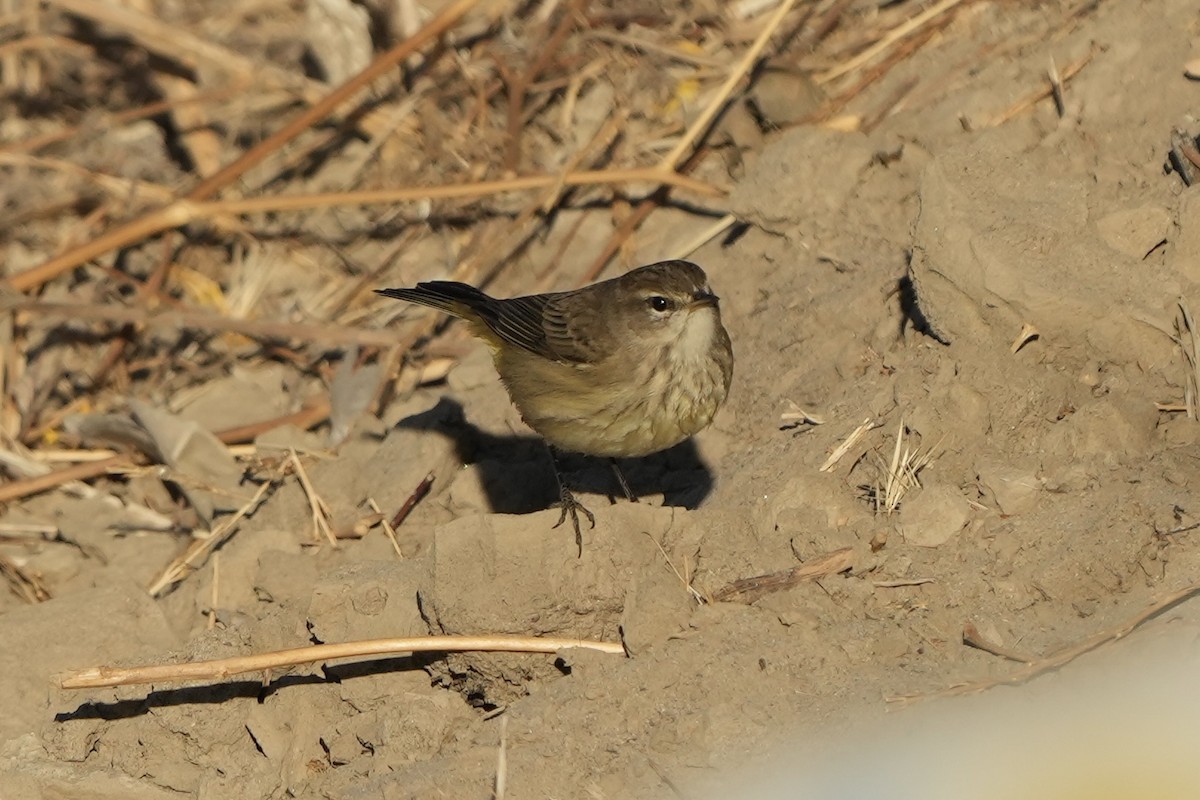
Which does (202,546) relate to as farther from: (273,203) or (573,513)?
(273,203)

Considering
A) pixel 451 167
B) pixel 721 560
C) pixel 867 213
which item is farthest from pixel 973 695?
pixel 451 167

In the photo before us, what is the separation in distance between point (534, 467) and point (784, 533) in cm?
185

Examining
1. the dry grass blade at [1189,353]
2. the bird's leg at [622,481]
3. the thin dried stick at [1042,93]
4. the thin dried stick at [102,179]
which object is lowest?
the thin dried stick at [102,179]

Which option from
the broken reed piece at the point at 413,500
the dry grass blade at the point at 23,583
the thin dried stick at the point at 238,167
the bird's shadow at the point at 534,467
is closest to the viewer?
the broken reed piece at the point at 413,500

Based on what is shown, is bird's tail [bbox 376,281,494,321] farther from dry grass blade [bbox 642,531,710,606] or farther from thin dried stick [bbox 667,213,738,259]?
dry grass blade [bbox 642,531,710,606]

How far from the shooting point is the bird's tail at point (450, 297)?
671cm

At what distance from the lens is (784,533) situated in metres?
5.38

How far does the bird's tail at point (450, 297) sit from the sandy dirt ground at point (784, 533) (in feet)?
1.76

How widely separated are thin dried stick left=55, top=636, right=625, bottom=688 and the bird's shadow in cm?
148

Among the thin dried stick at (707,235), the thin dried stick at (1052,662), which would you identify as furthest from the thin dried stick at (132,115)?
the thin dried stick at (1052,662)

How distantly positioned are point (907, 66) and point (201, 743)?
5.07 meters

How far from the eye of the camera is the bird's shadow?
6672 mm

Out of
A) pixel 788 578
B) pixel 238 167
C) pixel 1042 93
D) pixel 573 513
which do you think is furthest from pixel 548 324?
pixel 238 167

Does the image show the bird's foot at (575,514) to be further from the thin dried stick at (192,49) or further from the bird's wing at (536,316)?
the thin dried stick at (192,49)
